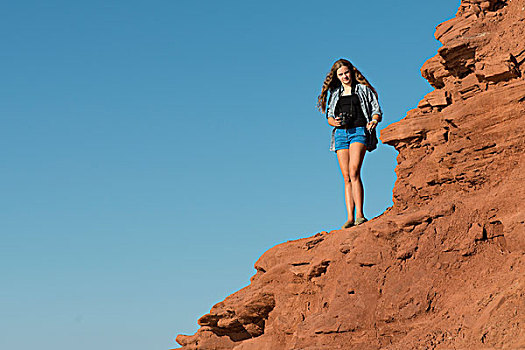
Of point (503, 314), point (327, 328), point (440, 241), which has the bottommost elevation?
point (503, 314)

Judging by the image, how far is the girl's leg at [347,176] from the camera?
11703mm

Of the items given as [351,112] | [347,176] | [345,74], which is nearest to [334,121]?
[351,112]

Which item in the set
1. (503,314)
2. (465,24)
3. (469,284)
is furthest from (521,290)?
(465,24)

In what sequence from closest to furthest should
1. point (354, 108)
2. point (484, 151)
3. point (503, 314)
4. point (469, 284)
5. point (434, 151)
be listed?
point (503, 314) → point (469, 284) → point (484, 151) → point (434, 151) → point (354, 108)

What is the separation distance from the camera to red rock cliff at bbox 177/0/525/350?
830 cm

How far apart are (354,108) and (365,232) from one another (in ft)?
9.35

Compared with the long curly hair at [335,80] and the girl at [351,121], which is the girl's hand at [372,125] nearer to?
the girl at [351,121]

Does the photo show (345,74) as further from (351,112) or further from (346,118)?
(346,118)

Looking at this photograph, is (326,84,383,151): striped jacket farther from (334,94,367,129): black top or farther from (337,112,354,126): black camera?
(337,112,354,126): black camera

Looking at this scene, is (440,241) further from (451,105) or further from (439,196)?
(451,105)

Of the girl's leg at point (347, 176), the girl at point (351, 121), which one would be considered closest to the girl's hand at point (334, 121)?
the girl at point (351, 121)

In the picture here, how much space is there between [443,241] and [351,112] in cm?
360

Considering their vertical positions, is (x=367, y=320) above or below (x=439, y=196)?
below

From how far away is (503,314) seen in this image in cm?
746
